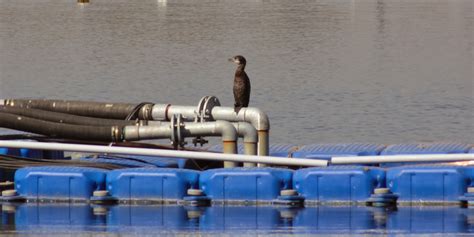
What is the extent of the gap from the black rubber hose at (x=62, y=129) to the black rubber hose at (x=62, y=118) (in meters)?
0.27

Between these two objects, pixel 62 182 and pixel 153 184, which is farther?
pixel 62 182

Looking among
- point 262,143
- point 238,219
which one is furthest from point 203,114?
point 238,219

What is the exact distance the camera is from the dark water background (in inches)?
2194

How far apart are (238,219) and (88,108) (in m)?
6.89

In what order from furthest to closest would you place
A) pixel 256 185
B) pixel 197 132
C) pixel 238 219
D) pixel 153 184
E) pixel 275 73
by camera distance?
pixel 275 73 < pixel 197 132 < pixel 153 184 < pixel 256 185 < pixel 238 219

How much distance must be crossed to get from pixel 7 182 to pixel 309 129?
22989 millimetres

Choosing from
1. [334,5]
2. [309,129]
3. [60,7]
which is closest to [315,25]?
[334,5]

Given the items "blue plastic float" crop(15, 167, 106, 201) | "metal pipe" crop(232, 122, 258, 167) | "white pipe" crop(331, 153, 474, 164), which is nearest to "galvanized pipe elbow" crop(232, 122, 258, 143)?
"metal pipe" crop(232, 122, 258, 167)

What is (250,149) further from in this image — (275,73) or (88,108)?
(275,73)

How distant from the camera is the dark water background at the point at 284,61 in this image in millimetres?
55719

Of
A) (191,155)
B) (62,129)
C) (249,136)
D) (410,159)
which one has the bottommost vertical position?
(410,159)

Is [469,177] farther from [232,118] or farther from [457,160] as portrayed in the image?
[232,118]

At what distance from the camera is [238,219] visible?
26.8 m

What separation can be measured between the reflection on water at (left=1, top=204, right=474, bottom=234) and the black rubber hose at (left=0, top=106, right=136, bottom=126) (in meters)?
3.30
